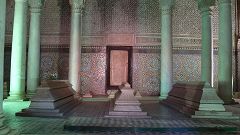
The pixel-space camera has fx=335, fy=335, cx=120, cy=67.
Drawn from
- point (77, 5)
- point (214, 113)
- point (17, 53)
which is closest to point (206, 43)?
point (214, 113)

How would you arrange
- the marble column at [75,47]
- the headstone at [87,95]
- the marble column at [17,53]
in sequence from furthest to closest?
the headstone at [87,95] → the marble column at [75,47] → the marble column at [17,53]

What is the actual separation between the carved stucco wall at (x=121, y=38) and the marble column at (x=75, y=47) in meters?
2.36

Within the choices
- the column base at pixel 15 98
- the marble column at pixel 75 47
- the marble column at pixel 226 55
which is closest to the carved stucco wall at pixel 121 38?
the marble column at pixel 75 47

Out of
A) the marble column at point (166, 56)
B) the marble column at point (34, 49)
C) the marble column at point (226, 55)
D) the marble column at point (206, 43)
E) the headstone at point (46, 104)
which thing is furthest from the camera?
the marble column at point (34, 49)

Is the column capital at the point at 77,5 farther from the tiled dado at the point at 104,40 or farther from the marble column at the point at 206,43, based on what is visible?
the marble column at the point at 206,43

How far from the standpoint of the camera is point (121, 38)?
1631 centimetres

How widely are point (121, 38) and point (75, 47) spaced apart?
10.6 ft

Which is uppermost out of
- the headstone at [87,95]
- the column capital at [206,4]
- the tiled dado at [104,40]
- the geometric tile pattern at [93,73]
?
the column capital at [206,4]

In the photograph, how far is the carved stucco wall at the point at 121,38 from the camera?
16.1 metres

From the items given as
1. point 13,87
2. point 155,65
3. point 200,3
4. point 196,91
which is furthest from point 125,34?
point 196,91

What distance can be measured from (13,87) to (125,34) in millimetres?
6205

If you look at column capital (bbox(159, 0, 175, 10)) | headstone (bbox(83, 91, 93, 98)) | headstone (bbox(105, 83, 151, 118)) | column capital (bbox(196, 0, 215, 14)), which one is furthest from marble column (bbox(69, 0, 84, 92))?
headstone (bbox(105, 83, 151, 118))

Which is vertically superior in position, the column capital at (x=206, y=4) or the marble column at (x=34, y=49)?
the column capital at (x=206, y=4)

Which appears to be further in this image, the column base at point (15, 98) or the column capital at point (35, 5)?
the column capital at point (35, 5)
